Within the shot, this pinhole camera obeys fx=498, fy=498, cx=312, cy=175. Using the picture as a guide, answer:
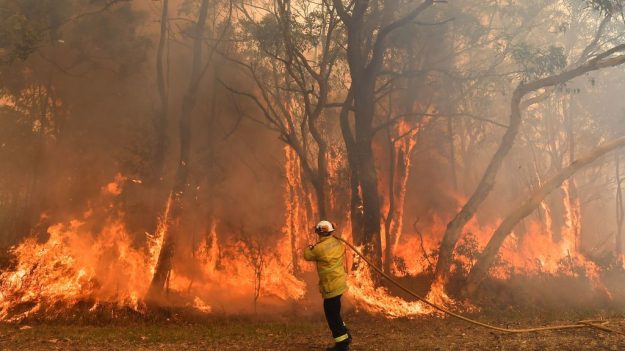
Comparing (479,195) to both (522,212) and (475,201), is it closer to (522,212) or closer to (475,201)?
(475,201)

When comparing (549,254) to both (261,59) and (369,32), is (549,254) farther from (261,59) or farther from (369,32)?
(261,59)

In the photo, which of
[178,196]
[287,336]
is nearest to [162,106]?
[178,196]

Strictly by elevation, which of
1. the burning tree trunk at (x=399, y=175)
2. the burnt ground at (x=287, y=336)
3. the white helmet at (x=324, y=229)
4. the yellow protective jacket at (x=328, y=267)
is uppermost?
the burning tree trunk at (x=399, y=175)

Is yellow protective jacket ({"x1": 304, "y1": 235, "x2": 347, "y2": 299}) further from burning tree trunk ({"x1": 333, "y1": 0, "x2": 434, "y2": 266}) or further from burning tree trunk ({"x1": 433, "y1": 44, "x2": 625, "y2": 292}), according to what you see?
burning tree trunk ({"x1": 433, "y1": 44, "x2": 625, "y2": 292})

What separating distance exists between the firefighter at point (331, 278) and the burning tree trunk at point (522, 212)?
7.54 metres

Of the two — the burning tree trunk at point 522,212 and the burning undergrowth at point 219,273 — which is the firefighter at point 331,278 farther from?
the burning tree trunk at point 522,212

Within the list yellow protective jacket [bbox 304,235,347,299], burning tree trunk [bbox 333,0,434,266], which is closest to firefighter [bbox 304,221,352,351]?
yellow protective jacket [bbox 304,235,347,299]

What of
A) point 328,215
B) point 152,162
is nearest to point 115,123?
point 152,162

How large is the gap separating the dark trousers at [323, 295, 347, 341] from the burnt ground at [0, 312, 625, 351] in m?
0.85

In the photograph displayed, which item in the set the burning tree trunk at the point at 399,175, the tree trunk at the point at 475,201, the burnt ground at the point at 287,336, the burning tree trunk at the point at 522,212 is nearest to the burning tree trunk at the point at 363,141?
the tree trunk at the point at 475,201

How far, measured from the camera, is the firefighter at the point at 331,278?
761cm

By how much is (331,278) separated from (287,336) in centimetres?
261

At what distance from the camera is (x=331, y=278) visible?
7.70 meters

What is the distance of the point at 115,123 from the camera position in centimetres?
1698
